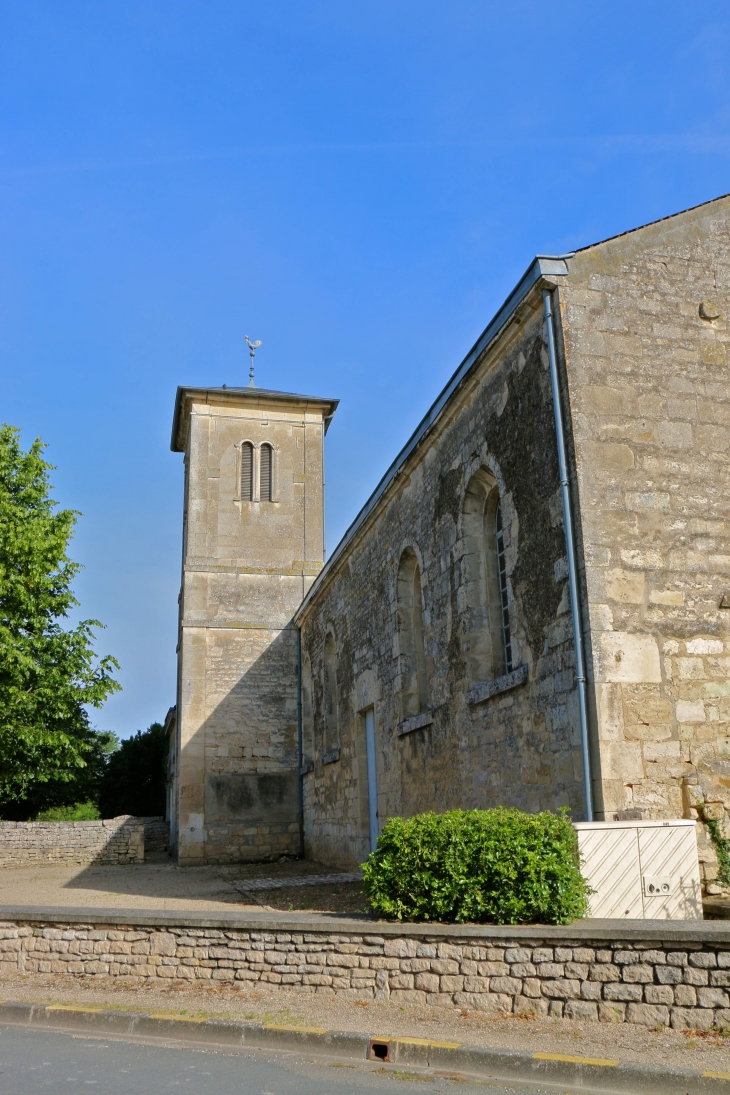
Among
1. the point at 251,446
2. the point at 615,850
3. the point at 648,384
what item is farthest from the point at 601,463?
the point at 251,446

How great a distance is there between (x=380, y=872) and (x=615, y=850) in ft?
5.41

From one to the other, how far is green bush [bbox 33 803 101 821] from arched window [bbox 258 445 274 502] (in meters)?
17.3

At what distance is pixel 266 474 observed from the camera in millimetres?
22219

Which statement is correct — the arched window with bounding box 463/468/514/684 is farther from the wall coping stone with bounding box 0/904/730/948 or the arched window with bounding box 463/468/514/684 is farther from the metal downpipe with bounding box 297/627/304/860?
the metal downpipe with bounding box 297/627/304/860

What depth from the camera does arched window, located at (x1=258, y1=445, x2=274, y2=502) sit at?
Answer: 865 inches

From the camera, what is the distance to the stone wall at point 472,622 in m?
8.12

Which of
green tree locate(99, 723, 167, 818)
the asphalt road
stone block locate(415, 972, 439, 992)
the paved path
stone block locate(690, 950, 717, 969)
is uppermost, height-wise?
green tree locate(99, 723, 167, 818)

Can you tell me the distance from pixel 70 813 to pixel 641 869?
103ft

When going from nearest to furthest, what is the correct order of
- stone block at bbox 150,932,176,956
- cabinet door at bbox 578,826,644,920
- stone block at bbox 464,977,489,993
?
1. stone block at bbox 464,977,489,993
2. cabinet door at bbox 578,826,644,920
3. stone block at bbox 150,932,176,956

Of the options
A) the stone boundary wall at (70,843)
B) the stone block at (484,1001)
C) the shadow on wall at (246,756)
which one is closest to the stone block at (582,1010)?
the stone block at (484,1001)

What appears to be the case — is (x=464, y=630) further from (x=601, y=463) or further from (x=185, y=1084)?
(x=185, y=1084)

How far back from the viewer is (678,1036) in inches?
192

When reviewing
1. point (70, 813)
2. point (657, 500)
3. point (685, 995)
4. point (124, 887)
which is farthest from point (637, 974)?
point (70, 813)

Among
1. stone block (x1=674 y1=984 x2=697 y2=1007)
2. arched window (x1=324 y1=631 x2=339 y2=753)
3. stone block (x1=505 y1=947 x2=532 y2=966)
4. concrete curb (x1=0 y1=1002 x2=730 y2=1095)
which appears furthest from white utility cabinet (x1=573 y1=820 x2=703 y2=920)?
arched window (x1=324 y1=631 x2=339 y2=753)
